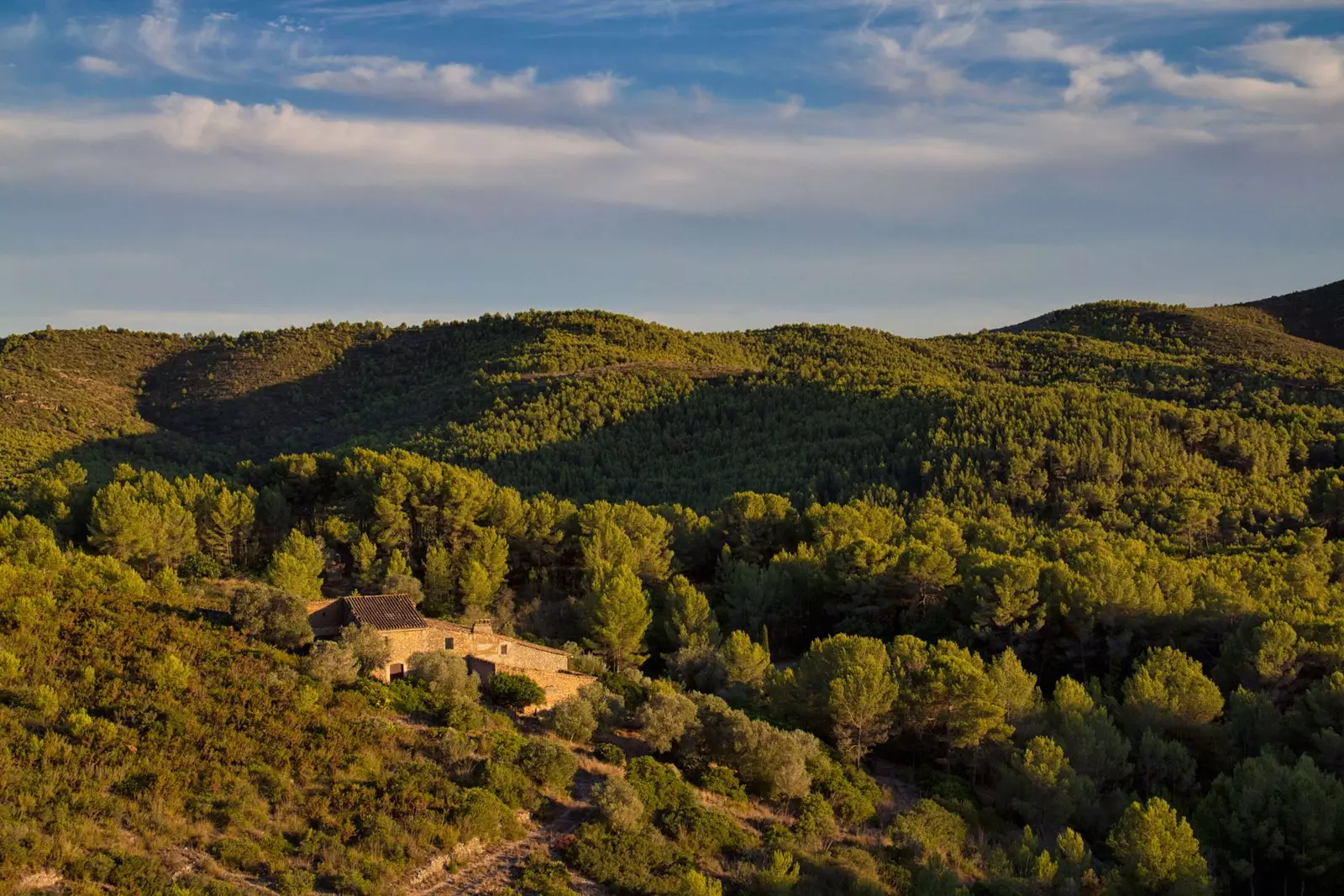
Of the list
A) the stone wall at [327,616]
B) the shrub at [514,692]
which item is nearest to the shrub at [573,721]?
the shrub at [514,692]

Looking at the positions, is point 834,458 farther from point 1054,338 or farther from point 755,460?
point 1054,338

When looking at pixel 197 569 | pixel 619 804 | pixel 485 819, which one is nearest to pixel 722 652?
pixel 619 804

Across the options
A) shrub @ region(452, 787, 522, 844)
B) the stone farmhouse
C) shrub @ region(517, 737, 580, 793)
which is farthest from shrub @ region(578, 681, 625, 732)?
shrub @ region(452, 787, 522, 844)

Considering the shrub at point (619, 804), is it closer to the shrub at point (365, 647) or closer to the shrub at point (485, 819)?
the shrub at point (485, 819)

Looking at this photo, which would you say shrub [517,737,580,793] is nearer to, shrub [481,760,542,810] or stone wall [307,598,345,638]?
shrub [481,760,542,810]

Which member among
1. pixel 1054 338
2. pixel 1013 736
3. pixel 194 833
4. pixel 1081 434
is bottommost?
pixel 1013 736

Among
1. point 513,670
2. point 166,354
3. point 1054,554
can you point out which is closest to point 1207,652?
point 1054,554
